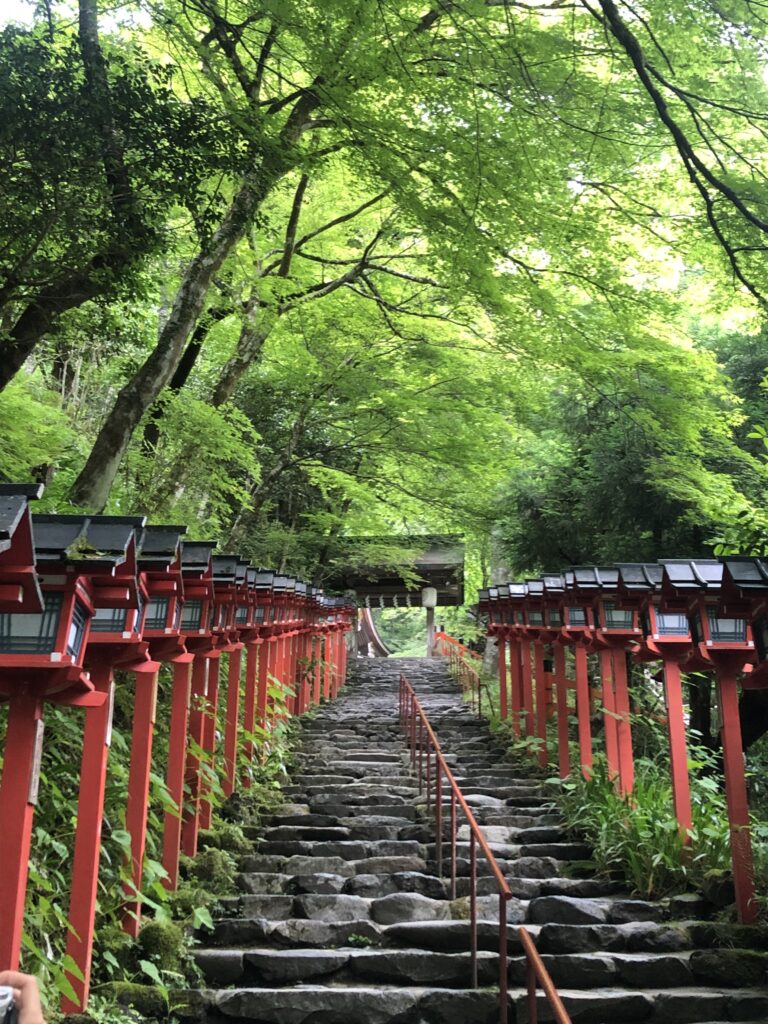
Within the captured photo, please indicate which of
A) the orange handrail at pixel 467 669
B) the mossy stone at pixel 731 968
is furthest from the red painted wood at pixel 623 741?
the orange handrail at pixel 467 669

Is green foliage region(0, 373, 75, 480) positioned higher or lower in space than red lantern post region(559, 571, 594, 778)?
higher

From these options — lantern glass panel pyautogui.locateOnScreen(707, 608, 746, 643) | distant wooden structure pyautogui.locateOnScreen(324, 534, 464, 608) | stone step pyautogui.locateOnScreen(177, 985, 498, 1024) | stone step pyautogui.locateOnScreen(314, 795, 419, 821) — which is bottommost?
stone step pyautogui.locateOnScreen(177, 985, 498, 1024)

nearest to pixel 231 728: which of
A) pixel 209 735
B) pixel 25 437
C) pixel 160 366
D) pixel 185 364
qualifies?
pixel 209 735

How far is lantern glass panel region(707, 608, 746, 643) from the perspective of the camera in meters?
6.50

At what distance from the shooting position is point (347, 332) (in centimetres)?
1319

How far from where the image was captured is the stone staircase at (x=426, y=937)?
16.8 ft

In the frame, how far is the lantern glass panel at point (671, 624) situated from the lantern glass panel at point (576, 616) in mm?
1982

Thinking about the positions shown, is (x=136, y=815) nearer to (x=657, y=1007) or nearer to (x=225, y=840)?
(x=225, y=840)

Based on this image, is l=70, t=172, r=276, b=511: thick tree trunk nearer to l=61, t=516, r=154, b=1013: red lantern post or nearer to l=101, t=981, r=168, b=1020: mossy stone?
l=61, t=516, r=154, b=1013: red lantern post

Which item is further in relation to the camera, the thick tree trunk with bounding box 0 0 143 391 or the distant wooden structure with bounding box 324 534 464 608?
the distant wooden structure with bounding box 324 534 464 608

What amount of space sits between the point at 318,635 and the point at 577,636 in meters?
10.5

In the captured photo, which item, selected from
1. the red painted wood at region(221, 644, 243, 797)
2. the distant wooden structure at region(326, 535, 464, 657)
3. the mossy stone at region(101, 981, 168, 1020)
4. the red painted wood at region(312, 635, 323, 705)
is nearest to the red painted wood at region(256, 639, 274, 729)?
the red painted wood at region(221, 644, 243, 797)

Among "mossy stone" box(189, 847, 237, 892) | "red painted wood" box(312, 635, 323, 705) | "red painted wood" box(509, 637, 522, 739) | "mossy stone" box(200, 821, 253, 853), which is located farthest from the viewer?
"red painted wood" box(312, 635, 323, 705)

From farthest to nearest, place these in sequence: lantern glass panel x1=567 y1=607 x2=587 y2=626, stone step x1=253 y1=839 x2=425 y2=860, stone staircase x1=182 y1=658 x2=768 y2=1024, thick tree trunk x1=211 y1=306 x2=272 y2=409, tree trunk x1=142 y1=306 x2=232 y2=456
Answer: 1. thick tree trunk x1=211 y1=306 x2=272 y2=409
2. tree trunk x1=142 y1=306 x2=232 y2=456
3. lantern glass panel x1=567 y1=607 x2=587 y2=626
4. stone step x1=253 y1=839 x2=425 y2=860
5. stone staircase x1=182 y1=658 x2=768 y2=1024
